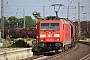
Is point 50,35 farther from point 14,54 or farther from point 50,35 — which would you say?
point 14,54

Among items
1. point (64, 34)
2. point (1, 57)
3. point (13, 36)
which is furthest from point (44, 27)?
point (13, 36)

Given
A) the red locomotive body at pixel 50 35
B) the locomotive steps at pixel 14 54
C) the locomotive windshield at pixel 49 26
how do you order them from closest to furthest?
1. the locomotive steps at pixel 14 54
2. the red locomotive body at pixel 50 35
3. the locomotive windshield at pixel 49 26

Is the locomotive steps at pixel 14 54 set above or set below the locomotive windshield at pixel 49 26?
below

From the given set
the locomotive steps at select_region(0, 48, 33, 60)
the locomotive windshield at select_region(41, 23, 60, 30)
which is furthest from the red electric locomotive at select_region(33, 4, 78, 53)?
the locomotive steps at select_region(0, 48, 33, 60)

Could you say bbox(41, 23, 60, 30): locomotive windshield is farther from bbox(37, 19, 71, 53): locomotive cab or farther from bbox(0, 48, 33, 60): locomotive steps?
bbox(0, 48, 33, 60): locomotive steps

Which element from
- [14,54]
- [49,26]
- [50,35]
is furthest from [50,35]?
[14,54]

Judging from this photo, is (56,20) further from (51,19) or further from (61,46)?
(61,46)

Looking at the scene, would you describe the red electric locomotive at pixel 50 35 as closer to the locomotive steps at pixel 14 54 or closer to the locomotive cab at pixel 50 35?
the locomotive cab at pixel 50 35

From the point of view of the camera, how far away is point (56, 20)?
23.3 metres

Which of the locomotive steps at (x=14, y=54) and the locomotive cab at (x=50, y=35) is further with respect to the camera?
the locomotive cab at (x=50, y=35)

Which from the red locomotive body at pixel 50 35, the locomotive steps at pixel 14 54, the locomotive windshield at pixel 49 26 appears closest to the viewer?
the locomotive steps at pixel 14 54

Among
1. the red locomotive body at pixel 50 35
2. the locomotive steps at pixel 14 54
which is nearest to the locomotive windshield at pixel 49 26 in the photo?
the red locomotive body at pixel 50 35

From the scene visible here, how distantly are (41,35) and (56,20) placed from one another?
209 centimetres

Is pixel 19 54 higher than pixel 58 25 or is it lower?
lower
